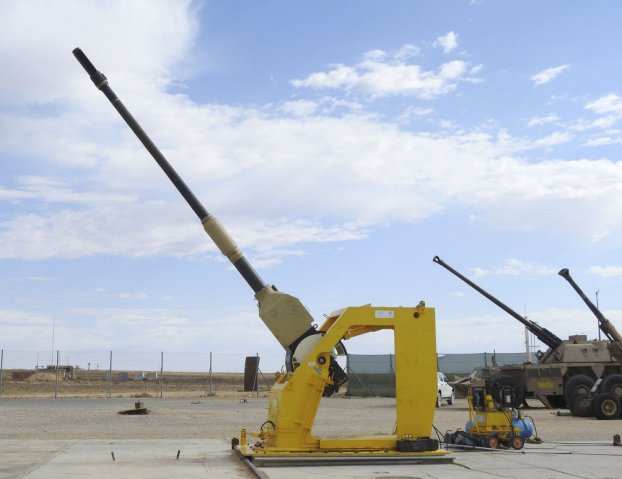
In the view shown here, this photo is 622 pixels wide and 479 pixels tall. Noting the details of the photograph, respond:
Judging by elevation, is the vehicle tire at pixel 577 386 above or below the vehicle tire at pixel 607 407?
above

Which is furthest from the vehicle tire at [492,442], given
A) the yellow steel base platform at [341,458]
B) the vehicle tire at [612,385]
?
the vehicle tire at [612,385]

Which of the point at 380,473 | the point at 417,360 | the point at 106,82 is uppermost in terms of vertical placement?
the point at 106,82

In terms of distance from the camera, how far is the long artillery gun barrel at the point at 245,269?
42.0 feet

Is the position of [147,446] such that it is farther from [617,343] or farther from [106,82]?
[617,343]

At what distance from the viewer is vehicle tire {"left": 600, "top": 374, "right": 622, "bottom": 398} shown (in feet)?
79.2

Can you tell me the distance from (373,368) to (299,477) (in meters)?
33.3

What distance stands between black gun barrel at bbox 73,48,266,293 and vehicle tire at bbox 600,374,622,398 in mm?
14890

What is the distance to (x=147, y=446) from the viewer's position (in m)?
14.1

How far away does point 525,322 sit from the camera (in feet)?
89.6

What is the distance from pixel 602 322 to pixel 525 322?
2.47 meters

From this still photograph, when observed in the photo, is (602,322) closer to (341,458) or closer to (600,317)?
(600,317)

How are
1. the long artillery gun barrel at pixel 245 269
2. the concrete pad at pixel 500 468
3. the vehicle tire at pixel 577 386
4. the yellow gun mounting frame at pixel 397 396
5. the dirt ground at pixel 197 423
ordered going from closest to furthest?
the concrete pad at pixel 500 468, the yellow gun mounting frame at pixel 397 396, the long artillery gun barrel at pixel 245 269, the dirt ground at pixel 197 423, the vehicle tire at pixel 577 386

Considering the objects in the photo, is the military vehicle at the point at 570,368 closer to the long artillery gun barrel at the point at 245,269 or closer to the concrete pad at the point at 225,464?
the concrete pad at the point at 225,464

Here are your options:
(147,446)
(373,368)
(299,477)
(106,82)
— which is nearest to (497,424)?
(299,477)
